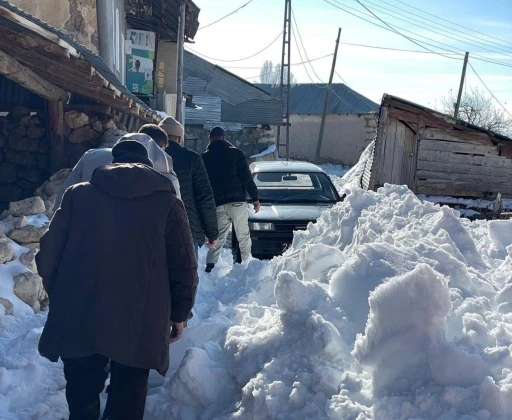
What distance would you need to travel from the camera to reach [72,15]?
11.1 metres

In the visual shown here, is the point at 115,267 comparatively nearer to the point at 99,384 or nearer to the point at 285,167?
the point at 99,384

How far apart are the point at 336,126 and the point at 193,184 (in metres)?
36.0

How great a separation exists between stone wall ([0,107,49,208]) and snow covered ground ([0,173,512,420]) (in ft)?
10.7

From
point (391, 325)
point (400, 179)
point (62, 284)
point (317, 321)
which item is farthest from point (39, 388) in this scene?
point (400, 179)

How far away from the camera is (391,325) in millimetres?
3119

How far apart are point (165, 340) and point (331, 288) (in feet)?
4.73

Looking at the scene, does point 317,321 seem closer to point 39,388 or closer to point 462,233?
point 39,388

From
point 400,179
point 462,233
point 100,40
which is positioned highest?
point 100,40

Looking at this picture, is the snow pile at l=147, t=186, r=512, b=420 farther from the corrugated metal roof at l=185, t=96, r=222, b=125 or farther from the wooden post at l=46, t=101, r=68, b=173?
the corrugated metal roof at l=185, t=96, r=222, b=125

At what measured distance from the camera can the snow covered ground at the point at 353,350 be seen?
2.78m

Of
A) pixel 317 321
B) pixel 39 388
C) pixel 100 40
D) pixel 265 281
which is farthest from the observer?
pixel 100 40

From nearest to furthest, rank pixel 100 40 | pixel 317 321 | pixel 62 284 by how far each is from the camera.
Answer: pixel 62 284, pixel 317 321, pixel 100 40

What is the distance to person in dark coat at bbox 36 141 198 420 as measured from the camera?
111 inches

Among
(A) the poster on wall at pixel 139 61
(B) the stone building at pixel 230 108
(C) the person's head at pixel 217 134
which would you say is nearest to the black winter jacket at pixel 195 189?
(C) the person's head at pixel 217 134
